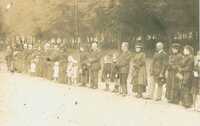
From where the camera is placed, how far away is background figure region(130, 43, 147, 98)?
2.83 metres

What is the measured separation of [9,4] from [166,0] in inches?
47.8

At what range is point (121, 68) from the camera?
295 cm

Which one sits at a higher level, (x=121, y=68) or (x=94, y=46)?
(x=94, y=46)

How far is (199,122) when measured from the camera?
104 inches

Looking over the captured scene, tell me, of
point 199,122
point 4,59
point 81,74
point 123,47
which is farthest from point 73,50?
point 199,122

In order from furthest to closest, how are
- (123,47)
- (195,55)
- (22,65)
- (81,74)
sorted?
1. (22,65)
2. (81,74)
3. (123,47)
4. (195,55)

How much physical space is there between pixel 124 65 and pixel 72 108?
488mm

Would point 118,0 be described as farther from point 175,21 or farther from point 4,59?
point 4,59

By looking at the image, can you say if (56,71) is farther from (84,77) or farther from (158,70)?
(158,70)

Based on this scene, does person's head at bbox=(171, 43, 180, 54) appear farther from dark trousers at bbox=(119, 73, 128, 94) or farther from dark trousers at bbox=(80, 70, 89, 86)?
dark trousers at bbox=(80, 70, 89, 86)

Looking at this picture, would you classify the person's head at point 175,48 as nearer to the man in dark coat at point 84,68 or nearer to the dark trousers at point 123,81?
the dark trousers at point 123,81

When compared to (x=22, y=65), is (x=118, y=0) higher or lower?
higher

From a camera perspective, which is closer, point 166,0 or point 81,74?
point 166,0

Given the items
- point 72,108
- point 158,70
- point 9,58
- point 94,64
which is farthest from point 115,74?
point 9,58
